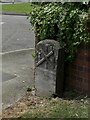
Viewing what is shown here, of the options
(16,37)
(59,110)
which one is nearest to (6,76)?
(59,110)

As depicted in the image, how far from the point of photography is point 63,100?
585 cm

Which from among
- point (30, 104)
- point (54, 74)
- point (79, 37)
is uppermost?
point (79, 37)

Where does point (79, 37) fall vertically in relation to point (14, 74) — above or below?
above

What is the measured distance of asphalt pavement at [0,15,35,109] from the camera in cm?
640

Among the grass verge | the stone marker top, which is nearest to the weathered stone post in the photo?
the stone marker top

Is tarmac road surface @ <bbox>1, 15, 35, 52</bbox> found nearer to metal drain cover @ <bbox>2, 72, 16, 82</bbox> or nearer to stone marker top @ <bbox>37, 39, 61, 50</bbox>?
metal drain cover @ <bbox>2, 72, 16, 82</bbox>

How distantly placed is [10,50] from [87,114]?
5362 millimetres

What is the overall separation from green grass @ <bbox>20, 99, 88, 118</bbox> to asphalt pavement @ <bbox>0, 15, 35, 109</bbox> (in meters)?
0.62

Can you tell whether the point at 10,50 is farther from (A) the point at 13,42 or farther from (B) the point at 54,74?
(B) the point at 54,74

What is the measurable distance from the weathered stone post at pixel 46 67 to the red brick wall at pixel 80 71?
33 cm

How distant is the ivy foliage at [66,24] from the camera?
5.87m

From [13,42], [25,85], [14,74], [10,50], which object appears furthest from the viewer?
[13,42]

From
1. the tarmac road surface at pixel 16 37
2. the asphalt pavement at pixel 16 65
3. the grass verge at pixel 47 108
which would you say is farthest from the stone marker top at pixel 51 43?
the tarmac road surface at pixel 16 37

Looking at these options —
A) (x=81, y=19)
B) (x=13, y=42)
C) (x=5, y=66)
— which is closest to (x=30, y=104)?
(x=81, y=19)
